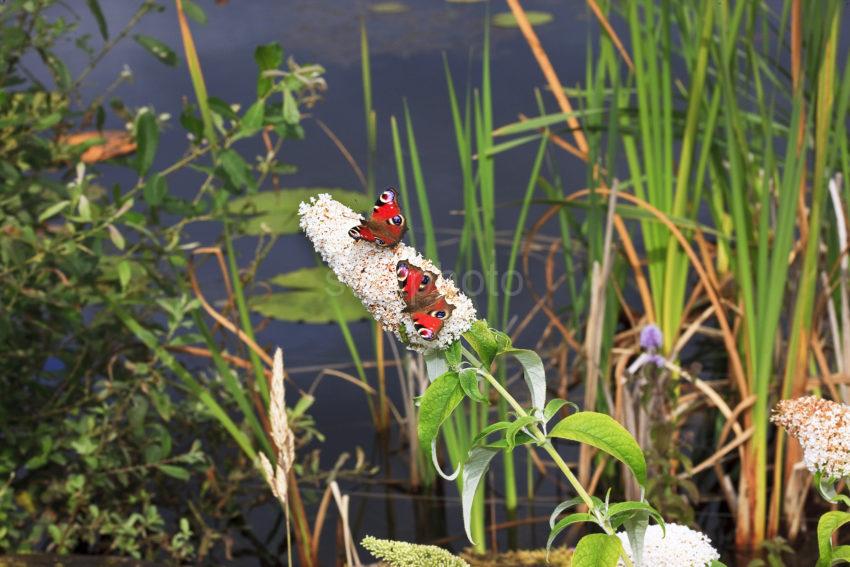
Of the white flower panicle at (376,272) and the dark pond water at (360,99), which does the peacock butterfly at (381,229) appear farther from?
the dark pond water at (360,99)

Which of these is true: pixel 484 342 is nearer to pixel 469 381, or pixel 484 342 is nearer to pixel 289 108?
pixel 469 381

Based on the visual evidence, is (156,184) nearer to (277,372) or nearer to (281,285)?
(277,372)

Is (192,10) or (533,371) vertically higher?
(192,10)

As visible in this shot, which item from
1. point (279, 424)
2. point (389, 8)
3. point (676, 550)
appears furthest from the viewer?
point (389, 8)

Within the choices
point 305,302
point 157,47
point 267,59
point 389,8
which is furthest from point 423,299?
point 389,8

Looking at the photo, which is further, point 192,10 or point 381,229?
point 192,10

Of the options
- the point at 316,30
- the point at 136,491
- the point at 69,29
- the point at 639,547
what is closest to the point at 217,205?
the point at 69,29
